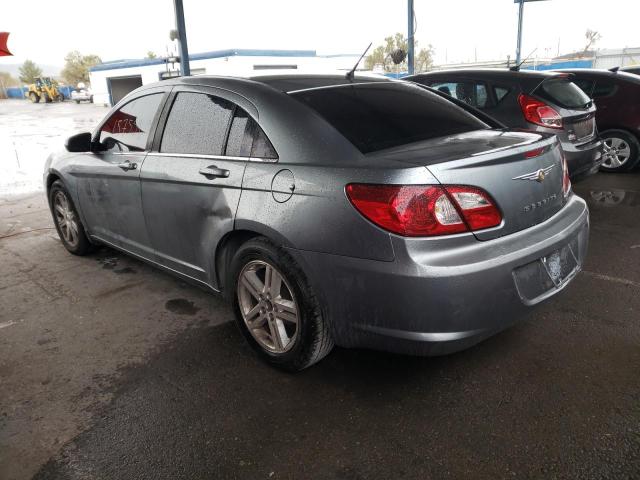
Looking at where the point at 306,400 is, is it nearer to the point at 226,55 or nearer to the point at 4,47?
the point at 4,47

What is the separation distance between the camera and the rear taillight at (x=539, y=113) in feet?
18.9

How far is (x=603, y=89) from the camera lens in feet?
24.6

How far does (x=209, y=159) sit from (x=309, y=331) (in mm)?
1125

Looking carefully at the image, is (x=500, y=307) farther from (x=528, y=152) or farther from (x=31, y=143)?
(x=31, y=143)

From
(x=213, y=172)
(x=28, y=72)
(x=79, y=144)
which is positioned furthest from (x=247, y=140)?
(x=28, y=72)

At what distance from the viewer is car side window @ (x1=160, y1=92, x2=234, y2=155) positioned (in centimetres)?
290

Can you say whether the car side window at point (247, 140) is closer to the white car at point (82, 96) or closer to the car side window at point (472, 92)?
the car side window at point (472, 92)

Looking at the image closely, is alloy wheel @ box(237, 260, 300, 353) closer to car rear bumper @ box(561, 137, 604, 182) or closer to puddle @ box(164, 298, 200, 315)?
puddle @ box(164, 298, 200, 315)

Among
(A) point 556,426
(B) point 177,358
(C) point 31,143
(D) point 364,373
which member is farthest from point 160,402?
(C) point 31,143

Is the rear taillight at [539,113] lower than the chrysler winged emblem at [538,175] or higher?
lower

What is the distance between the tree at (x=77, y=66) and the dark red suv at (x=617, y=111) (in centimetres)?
8374

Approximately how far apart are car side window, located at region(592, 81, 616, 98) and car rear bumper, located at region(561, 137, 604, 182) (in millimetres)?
1897

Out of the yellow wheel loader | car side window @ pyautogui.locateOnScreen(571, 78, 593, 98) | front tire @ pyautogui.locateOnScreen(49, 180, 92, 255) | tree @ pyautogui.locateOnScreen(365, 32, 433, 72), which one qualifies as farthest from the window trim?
tree @ pyautogui.locateOnScreen(365, 32, 433, 72)

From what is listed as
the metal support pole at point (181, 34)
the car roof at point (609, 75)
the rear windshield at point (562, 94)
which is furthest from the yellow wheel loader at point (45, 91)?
the rear windshield at point (562, 94)
